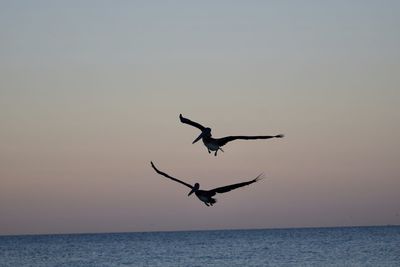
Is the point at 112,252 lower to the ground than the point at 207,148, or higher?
higher

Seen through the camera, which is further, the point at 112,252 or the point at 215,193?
the point at 112,252

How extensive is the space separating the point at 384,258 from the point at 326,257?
8767 mm

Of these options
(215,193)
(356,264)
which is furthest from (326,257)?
(215,193)

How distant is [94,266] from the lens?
13500cm

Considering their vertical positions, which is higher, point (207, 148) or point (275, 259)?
A: point (275, 259)

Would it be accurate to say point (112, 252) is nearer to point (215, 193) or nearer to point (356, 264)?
point (356, 264)

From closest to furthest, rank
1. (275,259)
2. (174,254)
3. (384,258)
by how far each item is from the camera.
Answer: (384,258) < (275,259) < (174,254)

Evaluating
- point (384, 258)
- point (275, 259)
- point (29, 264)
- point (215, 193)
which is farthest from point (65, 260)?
point (215, 193)

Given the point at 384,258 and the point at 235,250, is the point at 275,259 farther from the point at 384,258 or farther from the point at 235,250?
the point at 235,250

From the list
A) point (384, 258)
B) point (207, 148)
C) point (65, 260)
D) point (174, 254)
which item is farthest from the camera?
point (174, 254)

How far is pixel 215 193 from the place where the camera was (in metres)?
29.1

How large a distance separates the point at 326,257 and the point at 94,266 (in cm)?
2990

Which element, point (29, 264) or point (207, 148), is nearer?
point (207, 148)

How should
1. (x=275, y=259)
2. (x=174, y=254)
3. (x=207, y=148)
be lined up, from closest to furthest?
1. (x=207, y=148)
2. (x=275, y=259)
3. (x=174, y=254)
